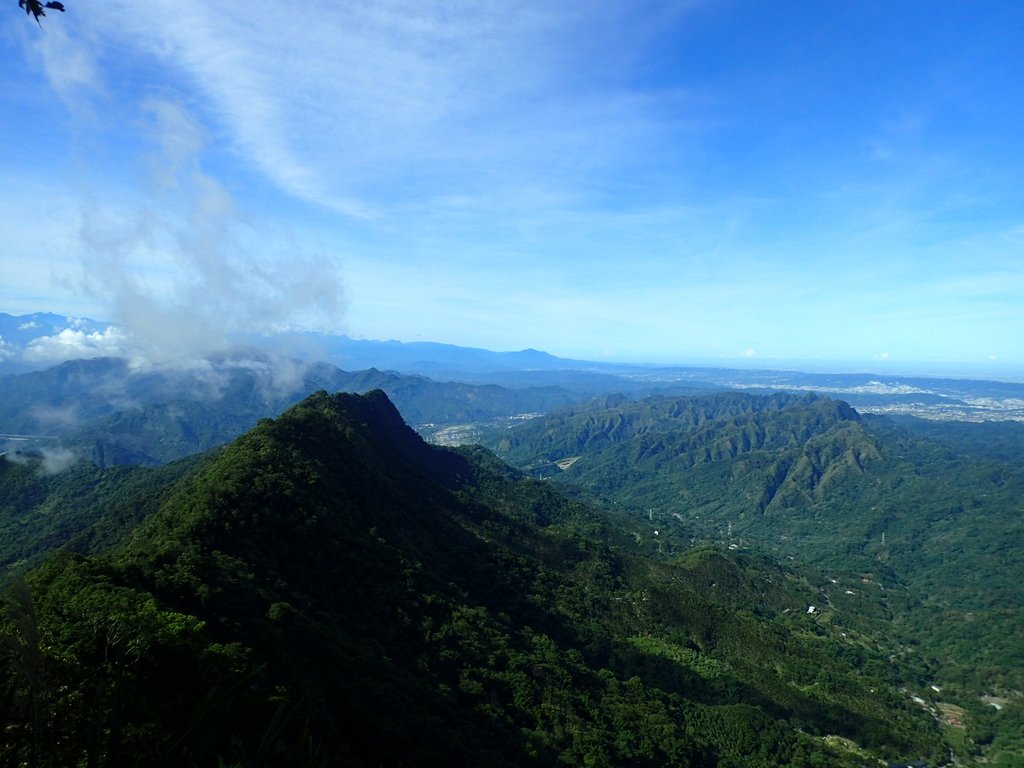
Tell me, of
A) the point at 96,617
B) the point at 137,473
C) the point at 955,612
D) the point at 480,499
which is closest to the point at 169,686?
the point at 96,617

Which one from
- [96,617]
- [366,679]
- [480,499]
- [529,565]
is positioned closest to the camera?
[96,617]

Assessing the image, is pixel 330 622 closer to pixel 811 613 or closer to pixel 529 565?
pixel 529 565

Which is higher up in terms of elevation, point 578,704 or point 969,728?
point 578,704

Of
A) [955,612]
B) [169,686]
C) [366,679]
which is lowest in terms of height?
[955,612]

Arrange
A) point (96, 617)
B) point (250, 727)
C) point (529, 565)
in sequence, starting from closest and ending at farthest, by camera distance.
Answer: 1. point (250, 727)
2. point (96, 617)
3. point (529, 565)

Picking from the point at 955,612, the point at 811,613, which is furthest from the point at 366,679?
the point at 955,612

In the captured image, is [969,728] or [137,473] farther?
[137,473]

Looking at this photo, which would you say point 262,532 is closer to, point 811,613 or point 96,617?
point 96,617
